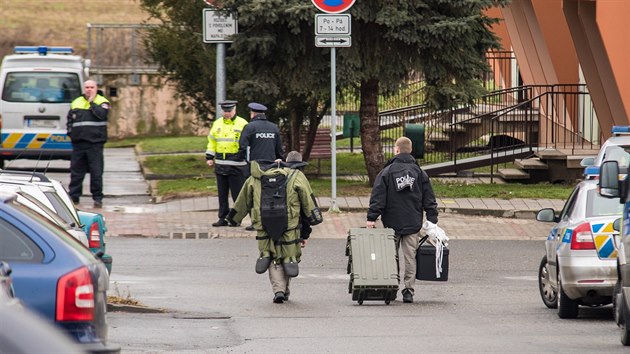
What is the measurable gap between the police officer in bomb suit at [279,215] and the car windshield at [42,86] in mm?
13881

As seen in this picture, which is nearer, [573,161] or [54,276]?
[54,276]

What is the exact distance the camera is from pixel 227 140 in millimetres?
18297

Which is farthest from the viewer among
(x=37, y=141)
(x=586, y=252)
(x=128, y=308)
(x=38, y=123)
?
(x=38, y=123)

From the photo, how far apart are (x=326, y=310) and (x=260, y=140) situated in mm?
5446

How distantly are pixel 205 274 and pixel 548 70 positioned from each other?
51.1 ft

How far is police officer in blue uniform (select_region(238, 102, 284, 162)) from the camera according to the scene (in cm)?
1728

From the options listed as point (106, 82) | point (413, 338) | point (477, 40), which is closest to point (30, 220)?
point (413, 338)

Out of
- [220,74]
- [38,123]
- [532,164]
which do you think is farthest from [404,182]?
[38,123]

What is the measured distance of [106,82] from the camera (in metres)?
36.5

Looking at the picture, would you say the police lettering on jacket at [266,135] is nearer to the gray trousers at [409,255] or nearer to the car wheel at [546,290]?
the gray trousers at [409,255]

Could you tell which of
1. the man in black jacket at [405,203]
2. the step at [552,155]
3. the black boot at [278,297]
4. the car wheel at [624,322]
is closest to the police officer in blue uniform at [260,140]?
the man in black jacket at [405,203]

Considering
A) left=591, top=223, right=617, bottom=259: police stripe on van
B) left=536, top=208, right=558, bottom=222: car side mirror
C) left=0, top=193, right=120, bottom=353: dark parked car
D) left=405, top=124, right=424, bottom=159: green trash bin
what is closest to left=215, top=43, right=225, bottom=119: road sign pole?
left=405, top=124, right=424, bottom=159: green trash bin

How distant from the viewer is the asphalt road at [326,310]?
10250 mm

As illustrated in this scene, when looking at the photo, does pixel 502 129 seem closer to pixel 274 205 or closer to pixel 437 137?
pixel 437 137
